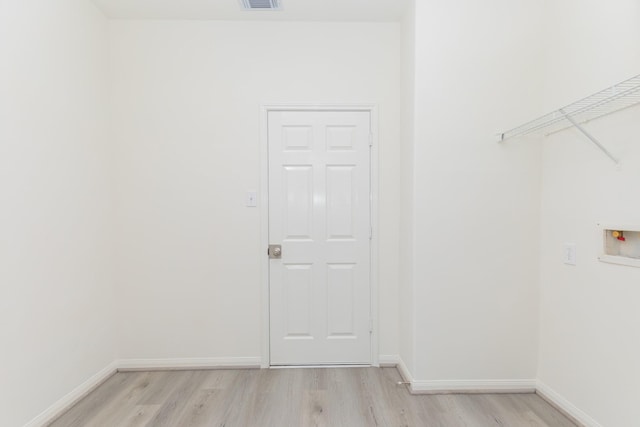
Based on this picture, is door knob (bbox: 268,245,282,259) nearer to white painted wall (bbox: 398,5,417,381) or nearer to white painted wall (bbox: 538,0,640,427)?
white painted wall (bbox: 398,5,417,381)

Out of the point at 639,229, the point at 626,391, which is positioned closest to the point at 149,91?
the point at 639,229

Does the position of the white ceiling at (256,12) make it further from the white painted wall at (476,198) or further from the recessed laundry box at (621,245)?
the recessed laundry box at (621,245)

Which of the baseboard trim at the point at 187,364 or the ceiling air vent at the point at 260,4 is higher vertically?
the ceiling air vent at the point at 260,4

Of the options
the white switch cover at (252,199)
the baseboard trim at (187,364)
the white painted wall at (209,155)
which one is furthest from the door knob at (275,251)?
the baseboard trim at (187,364)

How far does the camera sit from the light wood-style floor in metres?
2.17

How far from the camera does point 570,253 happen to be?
2219 mm

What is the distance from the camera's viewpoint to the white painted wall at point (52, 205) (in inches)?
76.9

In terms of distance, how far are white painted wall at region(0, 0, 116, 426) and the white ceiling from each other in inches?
10.8

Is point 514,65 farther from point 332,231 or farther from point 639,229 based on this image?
point 332,231

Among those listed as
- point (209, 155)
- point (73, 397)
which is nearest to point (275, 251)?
point (209, 155)

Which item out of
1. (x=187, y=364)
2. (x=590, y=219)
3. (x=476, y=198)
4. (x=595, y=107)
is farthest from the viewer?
(x=187, y=364)

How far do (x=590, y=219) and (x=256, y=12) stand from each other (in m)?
2.71

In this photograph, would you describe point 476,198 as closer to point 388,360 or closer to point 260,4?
point 388,360

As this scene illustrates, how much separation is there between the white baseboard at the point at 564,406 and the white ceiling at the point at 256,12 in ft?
9.52
